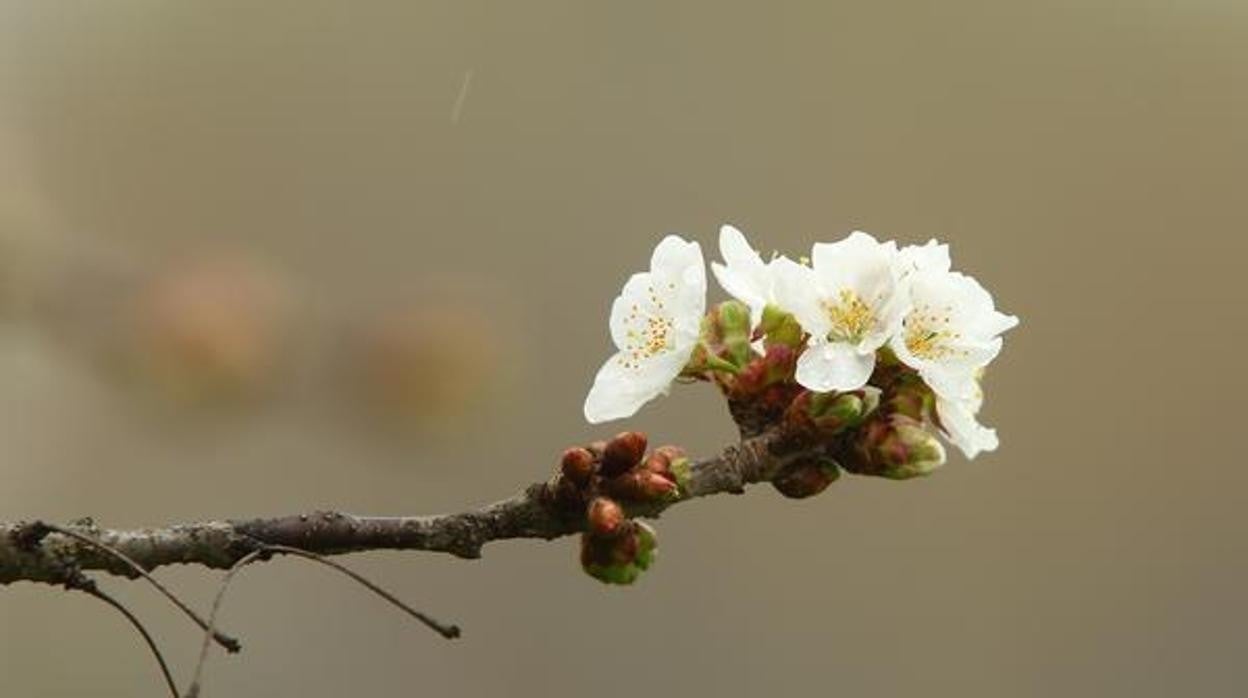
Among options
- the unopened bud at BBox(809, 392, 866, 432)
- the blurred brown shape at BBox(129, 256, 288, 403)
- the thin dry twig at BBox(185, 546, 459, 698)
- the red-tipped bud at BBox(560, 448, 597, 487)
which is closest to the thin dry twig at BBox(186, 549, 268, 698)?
the thin dry twig at BBox(185, 546, 459, 698)

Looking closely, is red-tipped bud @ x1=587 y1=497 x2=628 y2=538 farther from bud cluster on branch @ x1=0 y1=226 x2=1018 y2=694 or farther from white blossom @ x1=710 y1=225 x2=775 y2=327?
white blossom @ x1=710 y1=225 x2=775 y2=327

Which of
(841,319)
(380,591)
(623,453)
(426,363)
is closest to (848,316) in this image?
(841,319)

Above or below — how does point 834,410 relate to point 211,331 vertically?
below

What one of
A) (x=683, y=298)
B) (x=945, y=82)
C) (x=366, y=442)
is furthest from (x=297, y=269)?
(x=683, y=298)

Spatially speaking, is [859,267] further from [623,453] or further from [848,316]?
[623,453]

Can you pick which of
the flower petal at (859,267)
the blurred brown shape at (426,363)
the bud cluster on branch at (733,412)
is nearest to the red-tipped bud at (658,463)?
the bud cluster on branch at (733,412)

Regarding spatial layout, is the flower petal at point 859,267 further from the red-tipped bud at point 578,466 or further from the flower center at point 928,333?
the red-tipped bud at point 578,466
